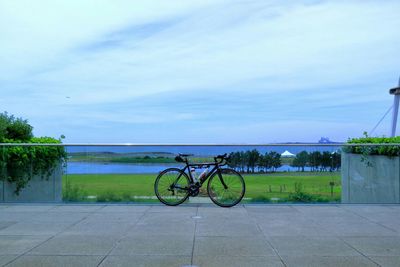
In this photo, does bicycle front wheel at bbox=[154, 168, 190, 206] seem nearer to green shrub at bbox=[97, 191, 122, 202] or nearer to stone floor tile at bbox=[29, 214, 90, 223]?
green shrub at bbox=[97, 191, 122, 202]

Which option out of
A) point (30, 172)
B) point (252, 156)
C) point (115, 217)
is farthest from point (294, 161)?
point (30, 172)

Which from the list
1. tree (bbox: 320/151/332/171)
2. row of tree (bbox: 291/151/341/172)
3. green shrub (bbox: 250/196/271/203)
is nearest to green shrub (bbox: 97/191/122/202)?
green shrub (bbox: 250/196/271/203)

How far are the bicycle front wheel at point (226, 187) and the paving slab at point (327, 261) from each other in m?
4.18

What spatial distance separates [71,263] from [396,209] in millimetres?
6759

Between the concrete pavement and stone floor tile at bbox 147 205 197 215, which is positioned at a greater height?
stone floor tile at bbox 147 205 197 215

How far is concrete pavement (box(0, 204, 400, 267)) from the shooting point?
6.02 metres

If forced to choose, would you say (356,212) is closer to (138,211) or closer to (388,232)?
(388,232)

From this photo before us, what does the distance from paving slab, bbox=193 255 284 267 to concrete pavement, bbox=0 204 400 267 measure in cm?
1

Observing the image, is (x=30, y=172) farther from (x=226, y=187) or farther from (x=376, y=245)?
(x=376, y=245)

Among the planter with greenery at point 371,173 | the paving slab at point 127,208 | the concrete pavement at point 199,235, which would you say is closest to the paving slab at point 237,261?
the concrete pavement at point 199,235

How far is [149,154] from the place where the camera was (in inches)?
421

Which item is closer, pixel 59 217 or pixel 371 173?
pixel 59 217

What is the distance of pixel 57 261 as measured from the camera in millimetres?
5938

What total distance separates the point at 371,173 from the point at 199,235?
5.13 m
